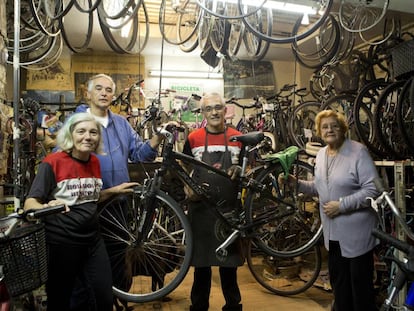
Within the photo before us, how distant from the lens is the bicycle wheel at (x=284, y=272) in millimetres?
3891

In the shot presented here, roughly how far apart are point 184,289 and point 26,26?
346 cm

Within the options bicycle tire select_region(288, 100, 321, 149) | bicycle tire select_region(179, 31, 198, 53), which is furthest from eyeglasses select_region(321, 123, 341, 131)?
bicycle tire select_region(288, 100, 321, 149)

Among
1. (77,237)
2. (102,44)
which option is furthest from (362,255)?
(102,44)

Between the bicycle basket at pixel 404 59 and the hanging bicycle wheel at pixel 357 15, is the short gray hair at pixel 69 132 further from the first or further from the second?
the hanging bicycle wheel at pixel 357 15

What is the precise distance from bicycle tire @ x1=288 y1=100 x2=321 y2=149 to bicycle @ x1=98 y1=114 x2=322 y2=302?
1809 mm

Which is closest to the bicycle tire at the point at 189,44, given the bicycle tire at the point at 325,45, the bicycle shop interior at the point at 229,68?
the bicycle shop interior at the point at 229,68

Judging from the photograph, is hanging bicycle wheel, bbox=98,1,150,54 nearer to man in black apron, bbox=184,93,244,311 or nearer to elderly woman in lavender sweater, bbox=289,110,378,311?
man in black apron, bbox=184,93,244,311

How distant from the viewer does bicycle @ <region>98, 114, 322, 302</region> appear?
8.51ft

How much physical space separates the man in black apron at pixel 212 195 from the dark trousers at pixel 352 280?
70 cm

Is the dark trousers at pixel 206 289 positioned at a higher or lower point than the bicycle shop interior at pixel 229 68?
lower

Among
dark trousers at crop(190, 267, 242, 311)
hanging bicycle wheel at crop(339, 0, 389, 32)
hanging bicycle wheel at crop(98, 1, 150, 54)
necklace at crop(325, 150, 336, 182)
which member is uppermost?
hanging bicycle wheel at crop(339, 0, 389, 32)

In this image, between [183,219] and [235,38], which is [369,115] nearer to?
[235,38]

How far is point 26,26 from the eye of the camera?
420 centimetres

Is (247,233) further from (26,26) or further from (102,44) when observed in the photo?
(102,44)
